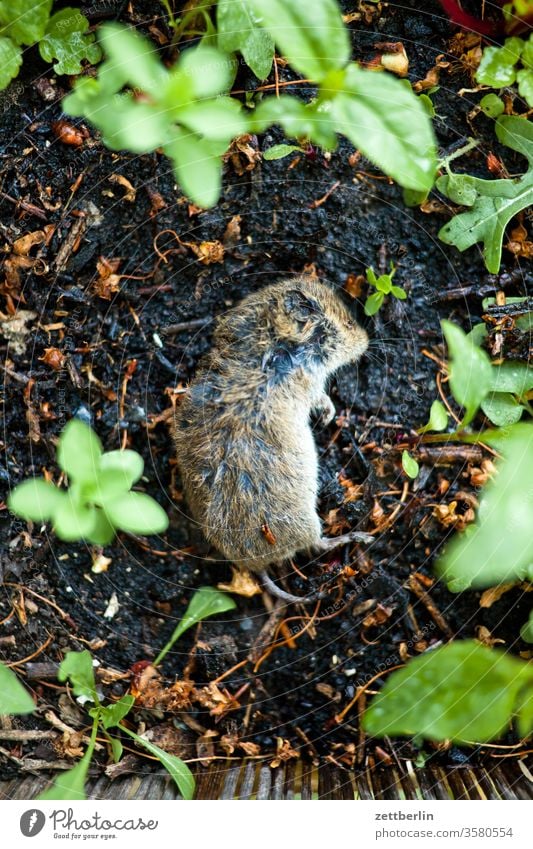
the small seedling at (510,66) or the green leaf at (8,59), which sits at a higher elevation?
the green leaf at (8,59)

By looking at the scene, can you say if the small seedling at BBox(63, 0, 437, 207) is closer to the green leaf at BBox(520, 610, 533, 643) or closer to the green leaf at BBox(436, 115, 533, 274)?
the green leaf at BBox(436, 115, 533, 274)

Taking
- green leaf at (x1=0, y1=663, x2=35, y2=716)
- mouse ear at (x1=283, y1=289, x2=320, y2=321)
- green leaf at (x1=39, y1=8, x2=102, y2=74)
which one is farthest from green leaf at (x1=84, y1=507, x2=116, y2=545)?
green leaf at (x1=39, y1=8, x2=102, y2=74)

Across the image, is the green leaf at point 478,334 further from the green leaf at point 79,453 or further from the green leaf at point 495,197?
the green leaf at point 79,453

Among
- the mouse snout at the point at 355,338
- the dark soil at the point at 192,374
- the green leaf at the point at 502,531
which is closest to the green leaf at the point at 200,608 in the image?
the dark soil at the point at 192,374
